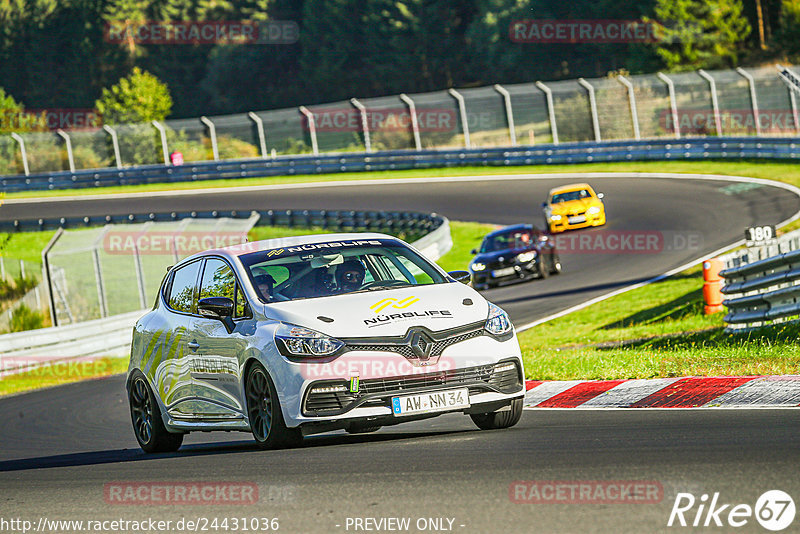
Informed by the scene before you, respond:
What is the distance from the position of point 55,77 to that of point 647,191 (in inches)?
3545

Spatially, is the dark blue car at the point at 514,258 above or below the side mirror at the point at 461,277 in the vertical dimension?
below

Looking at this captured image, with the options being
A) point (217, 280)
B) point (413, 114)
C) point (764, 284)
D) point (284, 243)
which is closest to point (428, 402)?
point (284, 243)

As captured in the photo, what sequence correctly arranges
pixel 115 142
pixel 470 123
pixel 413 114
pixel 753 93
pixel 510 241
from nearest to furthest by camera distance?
pixel 510 241
pixel 753 93
pixel 413 114
pixel 470 123
pixel 115 142

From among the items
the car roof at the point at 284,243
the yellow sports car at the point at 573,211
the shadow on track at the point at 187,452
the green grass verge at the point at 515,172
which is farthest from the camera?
the green grass verge at the point at 515,172

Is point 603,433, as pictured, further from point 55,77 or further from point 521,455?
point 55,77

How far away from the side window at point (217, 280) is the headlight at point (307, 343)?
1.15 metres

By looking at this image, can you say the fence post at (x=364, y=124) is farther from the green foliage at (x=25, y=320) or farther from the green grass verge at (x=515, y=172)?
the green foliage at (x=25, y=320)

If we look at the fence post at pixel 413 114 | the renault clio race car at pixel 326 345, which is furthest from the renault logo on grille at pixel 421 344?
the fence post at pixel 413 114

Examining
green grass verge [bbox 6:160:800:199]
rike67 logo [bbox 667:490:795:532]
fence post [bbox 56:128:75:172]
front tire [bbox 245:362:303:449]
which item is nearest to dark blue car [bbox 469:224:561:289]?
green grass verge [bbox 6:160:800:199]

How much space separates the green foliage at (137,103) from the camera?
3824 inches

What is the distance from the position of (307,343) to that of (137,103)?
305 ft

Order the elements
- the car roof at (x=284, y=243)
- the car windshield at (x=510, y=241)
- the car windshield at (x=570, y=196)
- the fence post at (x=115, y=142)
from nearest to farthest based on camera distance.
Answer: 1. the car roof at (x=284, y=243)
2. the car windshield at (x=510, y=241)
3. the car windshield at (x=570, y=196)
4. the fence post at (x=115, y=142)

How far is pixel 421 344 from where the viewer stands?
7984mm

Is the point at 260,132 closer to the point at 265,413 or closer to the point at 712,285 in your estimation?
the point at 712,285
